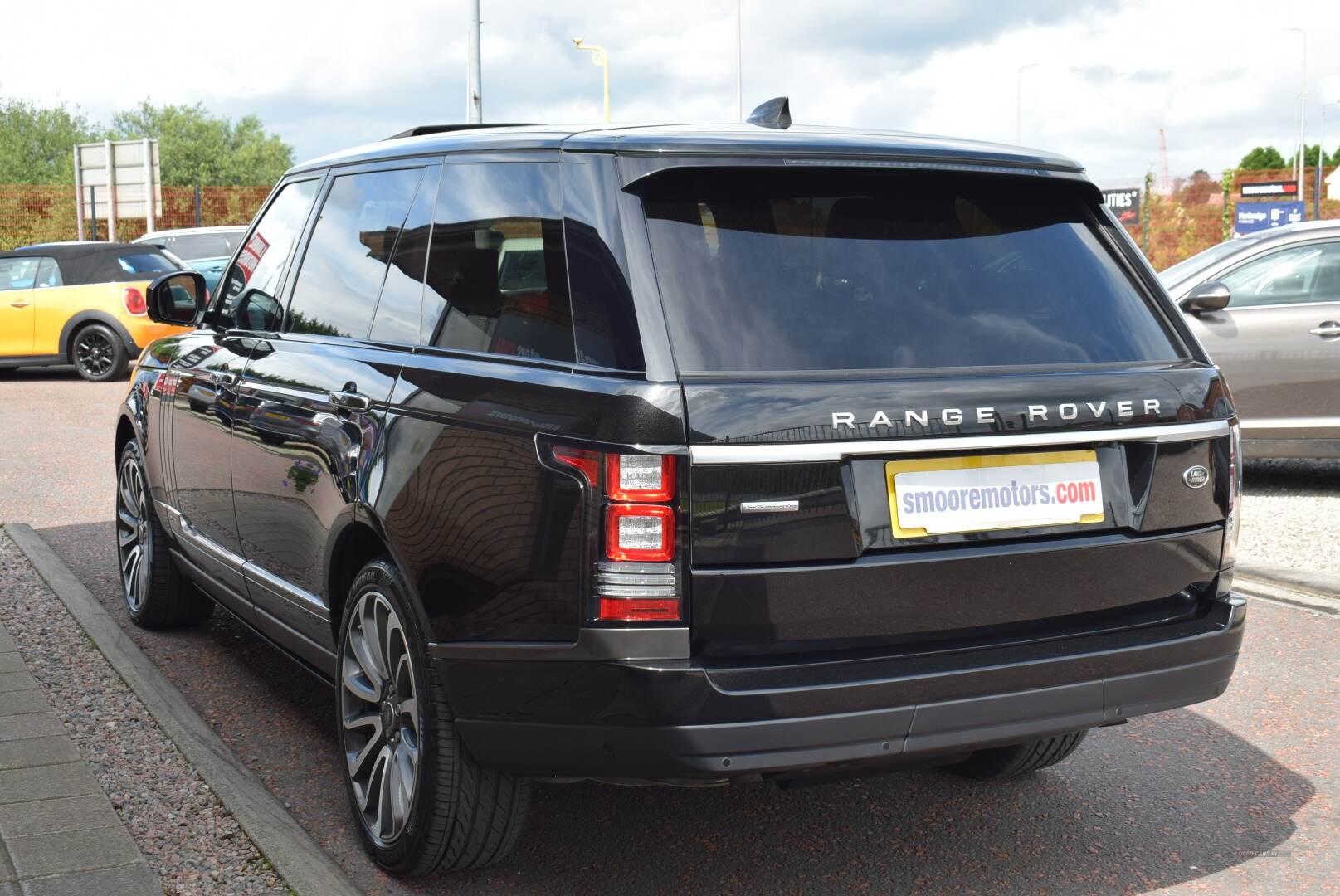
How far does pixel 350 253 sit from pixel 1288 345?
6.92m

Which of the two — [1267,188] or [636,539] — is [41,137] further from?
[636,539]

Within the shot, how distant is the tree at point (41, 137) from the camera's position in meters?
87.9

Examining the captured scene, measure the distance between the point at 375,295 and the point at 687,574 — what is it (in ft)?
5.11

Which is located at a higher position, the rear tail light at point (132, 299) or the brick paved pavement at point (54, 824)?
the rear tail light at point (132, 299)

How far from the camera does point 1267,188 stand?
38281mm

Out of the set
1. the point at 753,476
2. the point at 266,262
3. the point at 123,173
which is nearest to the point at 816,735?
the point at 753,476

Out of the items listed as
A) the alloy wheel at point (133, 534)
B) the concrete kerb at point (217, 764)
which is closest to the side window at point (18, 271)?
the concrete kerb at point (217, 764)

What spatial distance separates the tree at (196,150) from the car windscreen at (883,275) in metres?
102

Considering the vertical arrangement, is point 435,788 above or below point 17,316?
below

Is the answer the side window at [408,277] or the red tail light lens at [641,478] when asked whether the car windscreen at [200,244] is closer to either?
the side window at [408,277]

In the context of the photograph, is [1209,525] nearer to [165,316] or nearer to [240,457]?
[240,457]

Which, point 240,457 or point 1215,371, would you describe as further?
point 240,457

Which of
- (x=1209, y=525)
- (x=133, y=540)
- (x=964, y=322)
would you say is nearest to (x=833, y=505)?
(x=964, y=322)

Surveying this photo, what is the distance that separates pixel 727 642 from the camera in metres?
2.89
